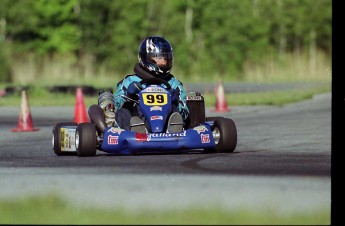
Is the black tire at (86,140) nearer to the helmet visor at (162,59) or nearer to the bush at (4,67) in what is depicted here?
the helmet visor at (162,59)

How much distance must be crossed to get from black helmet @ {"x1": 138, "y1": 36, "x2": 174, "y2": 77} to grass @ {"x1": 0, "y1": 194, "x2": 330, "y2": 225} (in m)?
5.98

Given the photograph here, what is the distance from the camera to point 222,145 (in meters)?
14.9

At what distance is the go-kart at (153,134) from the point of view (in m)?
14.4

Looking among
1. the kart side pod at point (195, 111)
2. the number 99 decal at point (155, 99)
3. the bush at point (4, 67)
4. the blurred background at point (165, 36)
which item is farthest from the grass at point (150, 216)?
the bush at point (4, 67)

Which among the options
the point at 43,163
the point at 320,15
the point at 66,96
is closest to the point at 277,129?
the point at 43,163

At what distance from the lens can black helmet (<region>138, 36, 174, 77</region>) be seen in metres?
15.4

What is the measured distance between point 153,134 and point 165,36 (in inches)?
2141

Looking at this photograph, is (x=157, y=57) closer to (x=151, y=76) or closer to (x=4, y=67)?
(x=151, y=76)

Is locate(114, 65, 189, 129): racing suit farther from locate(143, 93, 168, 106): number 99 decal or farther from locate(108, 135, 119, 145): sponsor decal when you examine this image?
locate(108, 135, 119, 145): sponsor decal

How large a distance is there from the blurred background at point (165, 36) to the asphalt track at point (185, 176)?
32739 millimetres

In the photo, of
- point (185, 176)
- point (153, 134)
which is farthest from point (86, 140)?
point (185, 176)

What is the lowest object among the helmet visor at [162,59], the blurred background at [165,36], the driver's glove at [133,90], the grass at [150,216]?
the grass at [150,216]

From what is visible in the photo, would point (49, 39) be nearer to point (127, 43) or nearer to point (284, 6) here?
point (127, 43)
